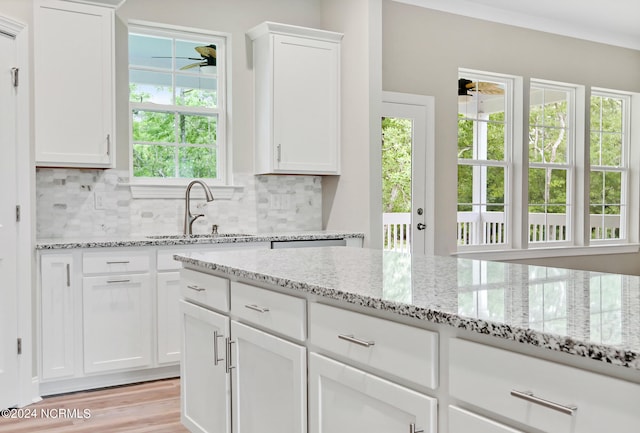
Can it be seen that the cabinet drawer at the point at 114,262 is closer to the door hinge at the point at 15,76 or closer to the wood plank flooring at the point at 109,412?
the wood plank flooring at the point at 109,412

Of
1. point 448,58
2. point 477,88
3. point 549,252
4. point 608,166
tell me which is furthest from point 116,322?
point 608,166

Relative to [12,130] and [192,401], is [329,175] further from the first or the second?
[192,401]

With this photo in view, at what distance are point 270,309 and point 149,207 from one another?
270cm

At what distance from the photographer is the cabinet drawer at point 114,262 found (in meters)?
3.67

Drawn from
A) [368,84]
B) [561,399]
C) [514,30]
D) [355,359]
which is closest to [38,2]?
[368,84]

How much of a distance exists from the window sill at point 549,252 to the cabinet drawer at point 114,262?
2822 millimetres

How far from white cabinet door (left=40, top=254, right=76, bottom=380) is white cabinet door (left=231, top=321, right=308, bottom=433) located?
180 cm

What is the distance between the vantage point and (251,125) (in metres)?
4.82

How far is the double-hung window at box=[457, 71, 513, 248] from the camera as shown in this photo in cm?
569

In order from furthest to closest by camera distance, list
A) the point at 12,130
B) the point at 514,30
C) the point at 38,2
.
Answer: the point at 514,30, the point at 38,2, the point at 12,130

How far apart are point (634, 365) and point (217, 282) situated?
5.45 ft

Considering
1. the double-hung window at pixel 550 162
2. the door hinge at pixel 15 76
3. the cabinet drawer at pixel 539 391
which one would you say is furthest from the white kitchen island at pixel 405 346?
the double-hung window at pixel 550 162

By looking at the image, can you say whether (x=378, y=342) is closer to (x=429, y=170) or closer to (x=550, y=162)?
(x=429, y=170)

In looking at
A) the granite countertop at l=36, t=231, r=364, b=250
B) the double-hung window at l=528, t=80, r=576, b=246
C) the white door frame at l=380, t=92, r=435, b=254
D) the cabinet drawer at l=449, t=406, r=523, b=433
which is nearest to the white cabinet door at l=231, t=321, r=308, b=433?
the cabinet drawer at l=449, t=406, r=523, b=433
